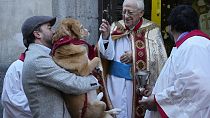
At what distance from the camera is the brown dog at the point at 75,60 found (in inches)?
169

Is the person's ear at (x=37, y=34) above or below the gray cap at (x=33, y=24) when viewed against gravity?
below

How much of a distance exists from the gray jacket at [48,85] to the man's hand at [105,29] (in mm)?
1277

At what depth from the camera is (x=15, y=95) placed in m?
5.25

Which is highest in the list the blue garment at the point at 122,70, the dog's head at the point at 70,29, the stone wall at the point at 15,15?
the dog's head at the point at 70,29

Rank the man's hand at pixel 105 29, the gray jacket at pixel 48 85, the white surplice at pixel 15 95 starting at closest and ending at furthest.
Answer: the gray jacket at pixel 48 85
the white surplice at pixel 15 95
the man's hand at pixel 105 29

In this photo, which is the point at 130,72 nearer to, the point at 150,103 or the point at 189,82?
the point at 150,103

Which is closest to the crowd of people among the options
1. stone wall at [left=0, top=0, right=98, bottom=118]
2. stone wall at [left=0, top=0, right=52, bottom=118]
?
stone wall at [left=0, top=0, right=98, bottom=118]

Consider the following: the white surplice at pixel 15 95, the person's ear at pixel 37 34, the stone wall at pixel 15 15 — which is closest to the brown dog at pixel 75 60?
the person's ear at pixel 37 34

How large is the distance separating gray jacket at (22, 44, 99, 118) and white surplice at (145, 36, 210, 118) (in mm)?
726

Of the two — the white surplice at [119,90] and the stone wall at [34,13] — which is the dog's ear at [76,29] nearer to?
the white surplice at [119,90]

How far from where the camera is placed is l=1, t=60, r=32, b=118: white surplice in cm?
521

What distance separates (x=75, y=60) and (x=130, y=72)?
164cm

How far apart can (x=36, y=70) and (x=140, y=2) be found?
2008mm

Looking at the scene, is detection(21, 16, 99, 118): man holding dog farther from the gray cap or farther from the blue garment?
the blue garment
